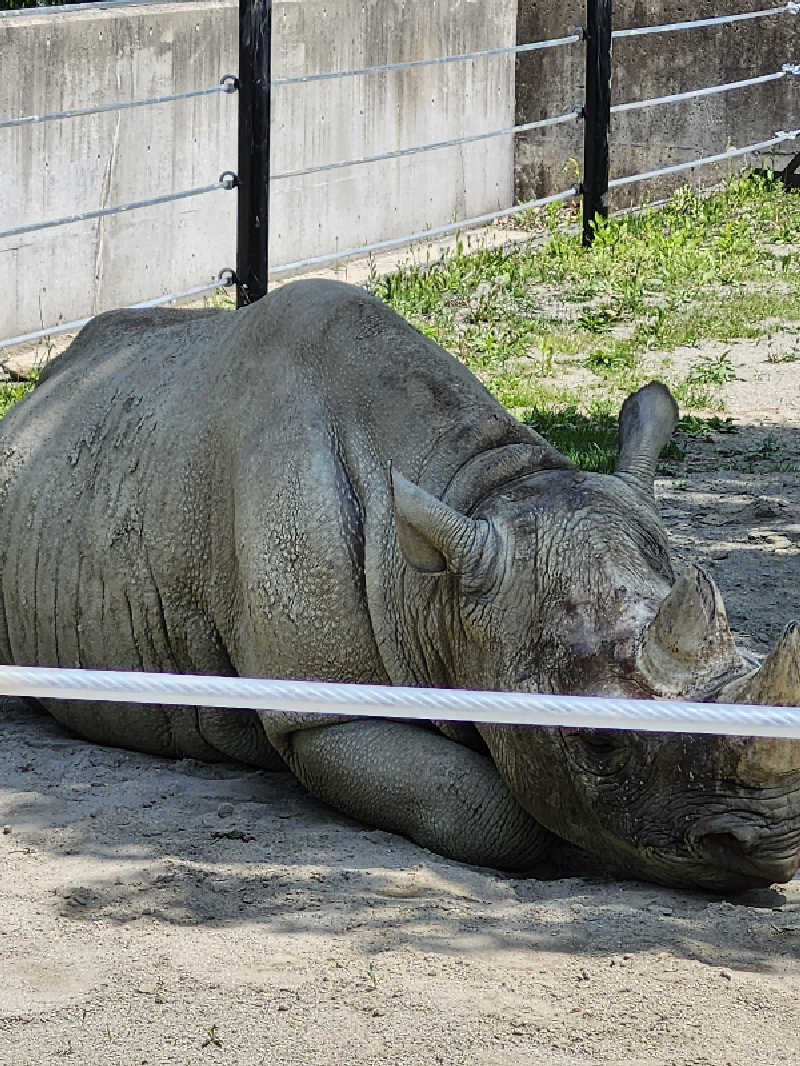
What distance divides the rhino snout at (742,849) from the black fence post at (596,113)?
30.1ft

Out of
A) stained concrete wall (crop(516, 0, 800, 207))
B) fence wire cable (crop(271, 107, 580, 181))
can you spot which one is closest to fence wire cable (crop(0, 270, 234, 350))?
fence wire cable (crop(271, 107, 580, 181))

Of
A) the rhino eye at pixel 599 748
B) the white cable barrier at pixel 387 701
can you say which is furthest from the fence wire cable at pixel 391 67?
the white cable barrier at pixel 387 701

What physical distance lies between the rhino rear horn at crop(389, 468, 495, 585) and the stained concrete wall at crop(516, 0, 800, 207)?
10.3 meters

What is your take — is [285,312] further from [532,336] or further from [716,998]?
[532,336]

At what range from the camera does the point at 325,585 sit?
4711 millimetres

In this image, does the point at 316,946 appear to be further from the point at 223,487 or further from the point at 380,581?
the point at 223,487

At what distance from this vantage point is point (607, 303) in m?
11.1

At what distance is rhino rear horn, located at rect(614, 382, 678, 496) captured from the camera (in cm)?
470

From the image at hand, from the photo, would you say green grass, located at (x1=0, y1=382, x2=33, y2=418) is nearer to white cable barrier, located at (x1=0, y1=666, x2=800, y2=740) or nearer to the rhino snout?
the rhino snout

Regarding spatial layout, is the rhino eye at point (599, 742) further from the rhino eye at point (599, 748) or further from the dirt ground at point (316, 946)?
the dirt ground at point (316, 946)

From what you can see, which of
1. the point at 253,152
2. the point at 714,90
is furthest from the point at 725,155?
the point at 253,152

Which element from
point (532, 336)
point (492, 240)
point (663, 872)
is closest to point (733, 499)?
point (532, 336)

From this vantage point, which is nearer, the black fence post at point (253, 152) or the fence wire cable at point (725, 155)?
A: the black fence post at point (253, 152)

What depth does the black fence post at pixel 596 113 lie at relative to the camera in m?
12.6
